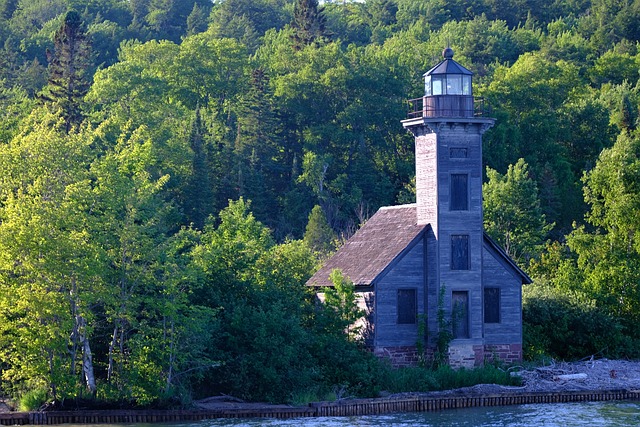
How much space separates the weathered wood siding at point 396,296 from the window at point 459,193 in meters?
1.92

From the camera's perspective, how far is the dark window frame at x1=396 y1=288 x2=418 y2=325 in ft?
148

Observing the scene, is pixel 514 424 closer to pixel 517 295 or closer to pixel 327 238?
pixel 517 295

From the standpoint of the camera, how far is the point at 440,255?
44656mm

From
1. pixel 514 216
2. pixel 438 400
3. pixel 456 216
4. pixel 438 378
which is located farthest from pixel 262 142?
pixel 438 400

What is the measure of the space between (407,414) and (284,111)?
53.8 meters

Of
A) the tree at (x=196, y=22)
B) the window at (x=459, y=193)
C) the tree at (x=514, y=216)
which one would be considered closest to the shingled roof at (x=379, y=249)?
the window at (x=459, y=193)

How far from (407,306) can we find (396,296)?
1.93 ft

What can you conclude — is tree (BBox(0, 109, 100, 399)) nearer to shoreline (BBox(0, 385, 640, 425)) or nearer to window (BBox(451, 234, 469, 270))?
shoreline (BBox(0, 385, 640, 425))

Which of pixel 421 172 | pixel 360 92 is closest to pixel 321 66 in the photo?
pixel 360 92

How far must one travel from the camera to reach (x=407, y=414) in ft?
127

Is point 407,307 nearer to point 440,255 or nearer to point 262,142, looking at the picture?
point 440,255

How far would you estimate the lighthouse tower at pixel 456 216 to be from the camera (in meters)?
44.8

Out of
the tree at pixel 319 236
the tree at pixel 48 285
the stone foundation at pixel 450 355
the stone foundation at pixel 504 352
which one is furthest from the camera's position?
the tree at pixel 319 236

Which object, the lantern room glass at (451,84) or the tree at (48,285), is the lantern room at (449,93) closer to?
the lantern room glass at (451,84)
